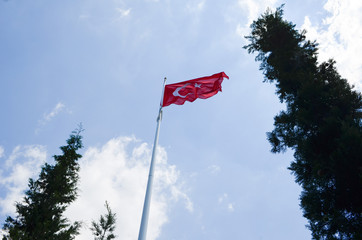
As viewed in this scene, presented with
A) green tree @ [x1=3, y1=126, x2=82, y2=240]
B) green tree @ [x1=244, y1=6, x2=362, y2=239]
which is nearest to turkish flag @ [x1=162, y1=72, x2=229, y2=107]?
green tree @ [x1=244, y1=6, x2=362, y2=239]

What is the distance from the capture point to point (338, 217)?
6.68m

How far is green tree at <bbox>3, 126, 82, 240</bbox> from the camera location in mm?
12234

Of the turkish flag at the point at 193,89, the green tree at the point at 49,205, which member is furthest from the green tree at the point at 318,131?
the green tree at the point at 49,205

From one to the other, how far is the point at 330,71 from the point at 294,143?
11.0 ft

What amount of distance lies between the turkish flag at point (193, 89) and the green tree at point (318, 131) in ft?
8.92

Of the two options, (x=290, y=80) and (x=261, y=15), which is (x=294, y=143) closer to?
(x=290, y=80)

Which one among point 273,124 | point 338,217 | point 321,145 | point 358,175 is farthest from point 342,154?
point 273,124

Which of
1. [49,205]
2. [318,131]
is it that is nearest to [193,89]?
[318,131]

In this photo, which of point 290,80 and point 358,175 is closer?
point 358,175

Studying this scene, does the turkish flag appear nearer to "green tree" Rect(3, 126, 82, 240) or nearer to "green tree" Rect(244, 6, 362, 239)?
"green tree" Rect(244, 6, 362, 239)

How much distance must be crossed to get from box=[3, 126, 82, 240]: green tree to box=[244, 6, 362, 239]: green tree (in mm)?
12111

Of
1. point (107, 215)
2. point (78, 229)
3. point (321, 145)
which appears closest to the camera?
point (321, 145)

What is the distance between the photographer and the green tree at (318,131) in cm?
648

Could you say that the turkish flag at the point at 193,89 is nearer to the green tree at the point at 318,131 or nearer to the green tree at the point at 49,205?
the green tree at the point at 318,131
